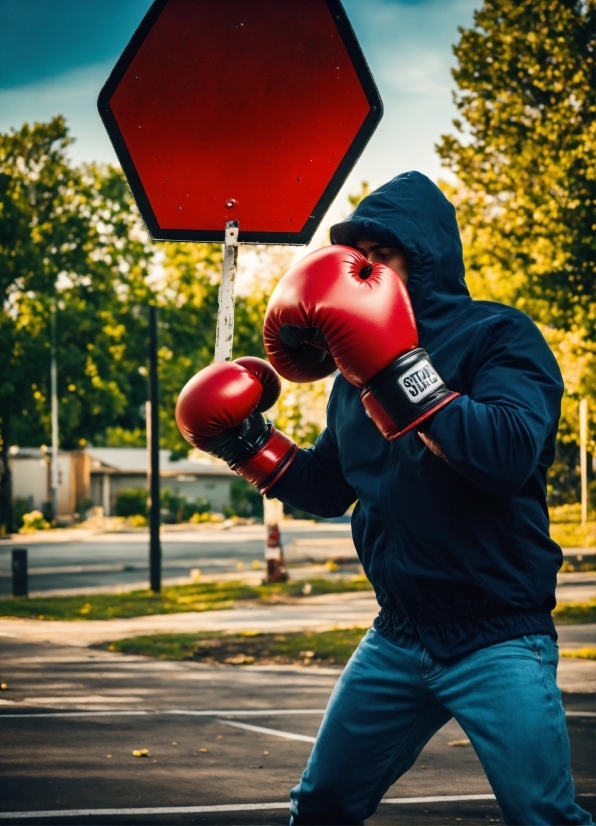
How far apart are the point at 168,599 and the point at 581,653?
7.20 m

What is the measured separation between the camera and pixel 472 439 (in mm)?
2258

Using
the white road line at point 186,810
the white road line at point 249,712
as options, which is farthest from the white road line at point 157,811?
the white road line at point 249,712

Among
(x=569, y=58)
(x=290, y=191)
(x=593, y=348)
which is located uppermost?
(x=569, y=58)

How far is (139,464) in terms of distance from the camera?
167 feet

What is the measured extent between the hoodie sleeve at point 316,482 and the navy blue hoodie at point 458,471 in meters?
0.34

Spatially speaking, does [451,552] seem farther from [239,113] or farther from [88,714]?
[88,714]

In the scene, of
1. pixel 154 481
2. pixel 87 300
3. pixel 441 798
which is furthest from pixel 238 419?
pixel 87 300

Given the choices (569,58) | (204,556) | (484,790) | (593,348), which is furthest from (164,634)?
(204,556)

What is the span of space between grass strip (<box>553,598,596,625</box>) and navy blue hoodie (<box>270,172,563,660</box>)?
9282mm

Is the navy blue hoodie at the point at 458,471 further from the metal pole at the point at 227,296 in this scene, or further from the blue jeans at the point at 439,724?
the metal pole at the point at 227,296

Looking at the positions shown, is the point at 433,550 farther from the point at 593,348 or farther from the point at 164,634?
the point at 593,348

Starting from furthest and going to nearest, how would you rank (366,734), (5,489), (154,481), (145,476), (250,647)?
(145,476) → (5,489) → (154,481) → (250,647) → (366,734)

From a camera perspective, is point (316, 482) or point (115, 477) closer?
point (316, 482)

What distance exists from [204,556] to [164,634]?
1227 centimetres
